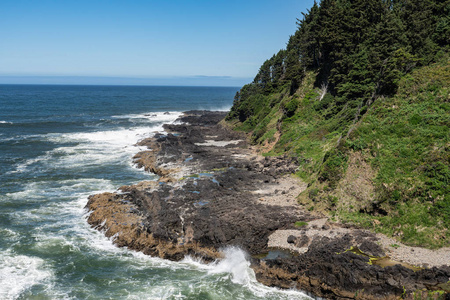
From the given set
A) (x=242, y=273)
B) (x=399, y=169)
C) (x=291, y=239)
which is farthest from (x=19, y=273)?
(x=399, y=169)

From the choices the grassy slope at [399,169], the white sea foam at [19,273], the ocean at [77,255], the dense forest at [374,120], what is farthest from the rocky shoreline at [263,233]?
the white sea foam at [19,273]

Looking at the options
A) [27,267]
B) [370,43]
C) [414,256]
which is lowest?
[27,267]

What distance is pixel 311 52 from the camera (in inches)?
2547

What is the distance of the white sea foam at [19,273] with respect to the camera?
2077 centimetres

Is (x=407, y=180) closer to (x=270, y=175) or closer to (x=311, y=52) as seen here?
(x=270, y=175)

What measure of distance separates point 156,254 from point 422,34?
4402 centimetres

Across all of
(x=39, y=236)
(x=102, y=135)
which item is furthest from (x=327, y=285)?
(x=102, y=135)

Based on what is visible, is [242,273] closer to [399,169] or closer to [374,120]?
[399,169]

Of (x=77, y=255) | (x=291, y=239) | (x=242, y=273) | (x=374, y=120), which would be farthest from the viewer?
(x=374, y=120)

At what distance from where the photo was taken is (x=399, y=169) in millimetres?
26312

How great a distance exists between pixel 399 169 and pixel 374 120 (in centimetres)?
606

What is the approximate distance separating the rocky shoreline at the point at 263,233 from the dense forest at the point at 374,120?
2485 mm

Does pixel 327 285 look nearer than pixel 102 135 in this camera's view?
Yes

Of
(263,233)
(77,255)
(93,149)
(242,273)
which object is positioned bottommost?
(77,255)
